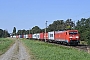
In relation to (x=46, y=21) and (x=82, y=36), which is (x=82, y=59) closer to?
(x=82, y=36)

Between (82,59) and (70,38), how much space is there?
107ft

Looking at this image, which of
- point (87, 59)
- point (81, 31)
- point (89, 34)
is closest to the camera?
point (87, 59)

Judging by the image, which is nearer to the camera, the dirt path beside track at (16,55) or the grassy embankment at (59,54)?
the grassy embankment at (59,54)

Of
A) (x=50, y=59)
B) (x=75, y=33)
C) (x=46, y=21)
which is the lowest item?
(x=50, y=59)

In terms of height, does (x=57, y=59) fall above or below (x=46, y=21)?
below

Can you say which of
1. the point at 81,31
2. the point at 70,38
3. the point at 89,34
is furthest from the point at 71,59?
the point at 81,31

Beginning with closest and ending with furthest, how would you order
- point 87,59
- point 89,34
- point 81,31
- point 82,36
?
1. point 87,59
2. point 89,34
3. point 82,36
4. point 81,31

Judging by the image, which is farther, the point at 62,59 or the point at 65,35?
the point at 65,35

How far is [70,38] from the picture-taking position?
180 ft

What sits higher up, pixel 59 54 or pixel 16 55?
pixel 59 54

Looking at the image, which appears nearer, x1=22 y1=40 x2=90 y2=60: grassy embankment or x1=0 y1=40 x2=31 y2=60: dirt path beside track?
x1=22 y1=40 x2=90 y2=60: grassy embankment

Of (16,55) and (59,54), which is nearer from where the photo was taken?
(59,54)

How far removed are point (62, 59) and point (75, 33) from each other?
33.4 meters

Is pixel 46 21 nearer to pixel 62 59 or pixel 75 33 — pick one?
pixel 75 33
